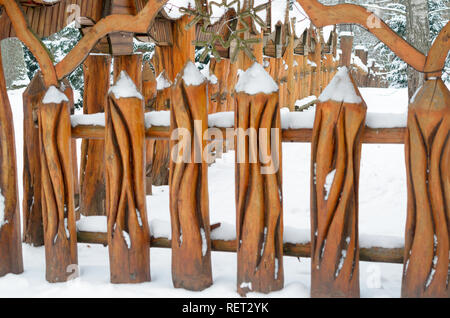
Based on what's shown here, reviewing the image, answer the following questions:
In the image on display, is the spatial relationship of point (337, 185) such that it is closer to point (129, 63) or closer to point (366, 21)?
point (366, 21)

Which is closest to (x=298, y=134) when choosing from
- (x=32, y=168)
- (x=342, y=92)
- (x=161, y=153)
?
(x=342, y=92)

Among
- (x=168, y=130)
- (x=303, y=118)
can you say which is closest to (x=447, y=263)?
(x=303, y=118)

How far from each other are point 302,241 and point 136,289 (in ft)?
2.83

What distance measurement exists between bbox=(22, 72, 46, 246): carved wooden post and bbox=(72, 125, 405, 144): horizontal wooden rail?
0.61 metres

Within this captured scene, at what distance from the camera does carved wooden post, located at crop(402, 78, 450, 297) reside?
1.95 m

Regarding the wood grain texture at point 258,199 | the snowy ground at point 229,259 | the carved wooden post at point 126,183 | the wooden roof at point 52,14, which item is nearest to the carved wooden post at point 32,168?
the snowy ground at point 229,259

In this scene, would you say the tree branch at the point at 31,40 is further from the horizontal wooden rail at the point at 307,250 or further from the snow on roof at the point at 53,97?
the horizontal wooden rail at the point at 307,250

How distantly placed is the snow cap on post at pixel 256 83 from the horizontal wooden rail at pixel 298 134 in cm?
22

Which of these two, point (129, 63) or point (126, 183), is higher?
point (129, 63)

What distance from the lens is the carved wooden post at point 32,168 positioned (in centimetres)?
287

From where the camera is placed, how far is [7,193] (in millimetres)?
2480

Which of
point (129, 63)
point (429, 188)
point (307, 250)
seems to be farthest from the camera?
point (129, 63)

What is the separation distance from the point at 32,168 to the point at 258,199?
62.4 inches
